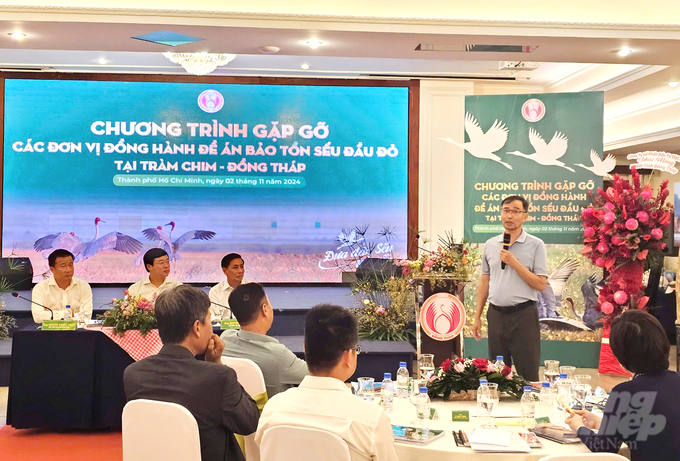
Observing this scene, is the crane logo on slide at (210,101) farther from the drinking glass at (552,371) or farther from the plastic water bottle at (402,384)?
the drinking glass at (552,371)

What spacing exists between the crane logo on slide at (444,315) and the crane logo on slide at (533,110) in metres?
2.96

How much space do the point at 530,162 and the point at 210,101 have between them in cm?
426

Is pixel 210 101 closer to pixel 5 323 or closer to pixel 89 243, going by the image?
pixel 89 243

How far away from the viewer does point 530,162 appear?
6.59 m

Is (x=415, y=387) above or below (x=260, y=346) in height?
below

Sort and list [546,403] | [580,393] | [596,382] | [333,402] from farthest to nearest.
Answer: [596,382] < [580,393] < [546,403] < [333,402]

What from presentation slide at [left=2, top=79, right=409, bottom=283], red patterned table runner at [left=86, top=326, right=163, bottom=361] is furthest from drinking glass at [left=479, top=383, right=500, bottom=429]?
presentation slide at [left=2, top=79, right=409, bottom=283]

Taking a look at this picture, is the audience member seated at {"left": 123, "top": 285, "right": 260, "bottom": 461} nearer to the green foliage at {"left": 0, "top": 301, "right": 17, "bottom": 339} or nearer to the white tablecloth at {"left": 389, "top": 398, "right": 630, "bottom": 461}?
the white tablecloth at {"left": 389, "top": 398, "right": 630, "bottom": 461}

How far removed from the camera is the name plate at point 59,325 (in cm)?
471

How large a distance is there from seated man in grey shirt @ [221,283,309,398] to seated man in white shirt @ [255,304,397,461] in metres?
0.79

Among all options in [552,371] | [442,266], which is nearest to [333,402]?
[552,371]

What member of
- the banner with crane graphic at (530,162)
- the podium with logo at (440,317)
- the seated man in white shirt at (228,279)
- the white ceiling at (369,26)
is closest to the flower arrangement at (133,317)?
the seated man in white shirt at (228,279)

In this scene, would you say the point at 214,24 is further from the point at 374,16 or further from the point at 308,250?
the point at 308,250

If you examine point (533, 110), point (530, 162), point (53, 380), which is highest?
point (533, 110)
